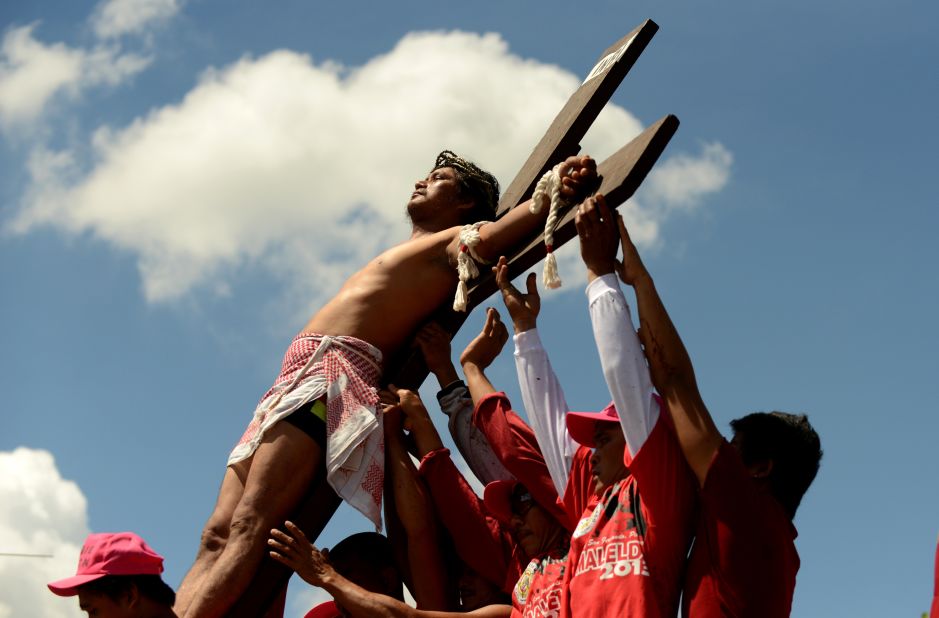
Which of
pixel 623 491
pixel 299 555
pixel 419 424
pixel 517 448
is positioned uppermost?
pixel 419 424

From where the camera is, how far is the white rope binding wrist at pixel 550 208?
13.9ft

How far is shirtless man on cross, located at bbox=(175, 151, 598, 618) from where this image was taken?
4555 mm

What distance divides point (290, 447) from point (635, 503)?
157 centimetres

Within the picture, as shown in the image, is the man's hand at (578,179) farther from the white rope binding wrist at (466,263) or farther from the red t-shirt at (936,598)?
the red t-shirt at (936,598)

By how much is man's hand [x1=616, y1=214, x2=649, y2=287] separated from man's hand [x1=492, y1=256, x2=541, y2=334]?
0.70 metres

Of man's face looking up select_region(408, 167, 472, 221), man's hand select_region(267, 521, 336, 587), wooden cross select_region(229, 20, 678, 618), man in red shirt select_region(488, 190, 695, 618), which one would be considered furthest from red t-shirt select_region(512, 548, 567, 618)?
man's face looking up select_region(408, 167, 472, 221)

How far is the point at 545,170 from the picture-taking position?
5.01 meters

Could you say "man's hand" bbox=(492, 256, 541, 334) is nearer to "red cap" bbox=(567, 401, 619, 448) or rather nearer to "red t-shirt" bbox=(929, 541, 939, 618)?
"red cap" bbox=(567, 401, 619, 448)

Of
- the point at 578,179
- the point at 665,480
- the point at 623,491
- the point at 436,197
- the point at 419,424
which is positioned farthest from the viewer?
the point at 436,197

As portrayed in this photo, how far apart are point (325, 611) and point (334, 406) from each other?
0.96 metres

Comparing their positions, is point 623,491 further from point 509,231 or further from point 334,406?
point 334,406

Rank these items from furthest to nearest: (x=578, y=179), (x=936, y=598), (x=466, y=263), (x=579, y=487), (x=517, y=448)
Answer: (x=466, y=263) < (x=517, y=448) < (x=578, y=179) < (x=579, y=487) < (x=936, y=598)

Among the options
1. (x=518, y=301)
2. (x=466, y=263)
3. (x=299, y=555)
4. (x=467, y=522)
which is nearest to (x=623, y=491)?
(x=518, y=301)

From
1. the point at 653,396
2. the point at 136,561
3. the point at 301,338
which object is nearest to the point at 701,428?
the point at 653,396
